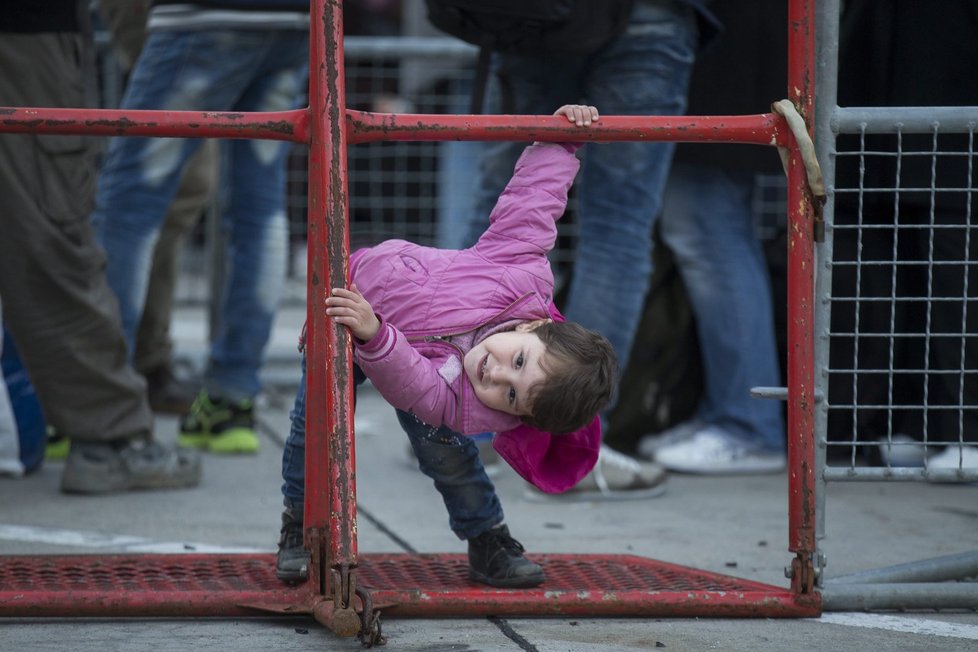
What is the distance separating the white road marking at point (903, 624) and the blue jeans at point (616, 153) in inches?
51.0

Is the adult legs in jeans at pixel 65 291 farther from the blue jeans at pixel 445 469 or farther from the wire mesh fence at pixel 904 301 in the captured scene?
the wire mesh fence at pixel 904 301

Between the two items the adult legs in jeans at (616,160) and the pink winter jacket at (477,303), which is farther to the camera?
the adult legs in jeans at (616,160)

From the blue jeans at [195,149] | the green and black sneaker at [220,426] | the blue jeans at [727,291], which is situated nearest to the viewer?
the blue jeans at [195,149]

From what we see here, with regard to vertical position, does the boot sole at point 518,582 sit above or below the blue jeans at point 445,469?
below

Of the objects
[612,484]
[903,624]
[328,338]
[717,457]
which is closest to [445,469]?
[328,338]

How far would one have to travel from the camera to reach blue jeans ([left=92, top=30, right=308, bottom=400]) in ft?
12.7

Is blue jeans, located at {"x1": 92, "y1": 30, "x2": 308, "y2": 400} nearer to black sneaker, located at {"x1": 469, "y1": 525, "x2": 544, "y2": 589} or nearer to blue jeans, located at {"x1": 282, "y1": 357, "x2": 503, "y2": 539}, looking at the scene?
blue jeans, located at {"x1": 282, "y1": 357, "x2": 503, "y2": 539}

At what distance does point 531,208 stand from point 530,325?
253 millimetres

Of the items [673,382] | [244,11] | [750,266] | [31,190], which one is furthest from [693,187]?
[31,190]

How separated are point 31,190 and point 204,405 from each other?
1154mm

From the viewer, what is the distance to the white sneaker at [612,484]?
3.79 m

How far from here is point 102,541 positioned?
314 cm

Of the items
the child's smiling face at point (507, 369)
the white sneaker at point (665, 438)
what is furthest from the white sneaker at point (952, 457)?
the child's smiling face at point (507, 369)

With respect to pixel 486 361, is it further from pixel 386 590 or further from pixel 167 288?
pixel 167 288
